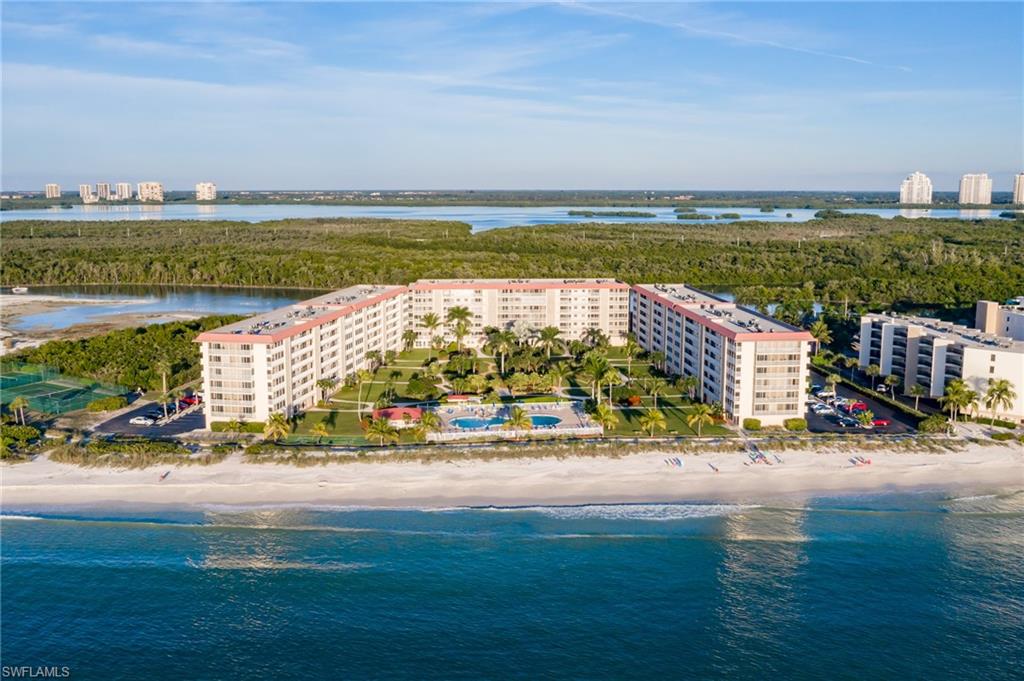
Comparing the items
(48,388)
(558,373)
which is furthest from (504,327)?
(48,388)

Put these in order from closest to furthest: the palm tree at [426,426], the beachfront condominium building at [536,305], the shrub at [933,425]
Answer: the palm tree at [426,426]
the shrub at [933,425]
the beachfront condominium building at [536,305]

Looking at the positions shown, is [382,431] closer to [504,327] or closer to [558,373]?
[558,373]

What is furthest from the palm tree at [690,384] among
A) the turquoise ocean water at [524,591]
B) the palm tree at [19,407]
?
the palm tree at [19,407]

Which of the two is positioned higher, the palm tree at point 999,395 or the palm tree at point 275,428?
the palm tree at point 999,395

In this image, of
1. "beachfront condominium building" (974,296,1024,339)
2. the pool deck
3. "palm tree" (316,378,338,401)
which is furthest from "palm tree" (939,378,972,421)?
"palm tree" (316,378,338,401)

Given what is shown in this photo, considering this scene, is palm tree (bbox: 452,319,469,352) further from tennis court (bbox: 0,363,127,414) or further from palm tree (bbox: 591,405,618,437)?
tennis court (bbox: 0,363,127,414)

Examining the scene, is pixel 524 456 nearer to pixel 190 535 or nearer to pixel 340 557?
pixel 340 557

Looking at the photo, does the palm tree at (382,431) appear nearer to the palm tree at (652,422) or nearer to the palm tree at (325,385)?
the palm tree at (325,385)
